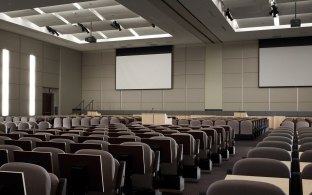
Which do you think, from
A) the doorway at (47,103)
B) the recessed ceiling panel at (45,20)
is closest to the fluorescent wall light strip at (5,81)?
the recessed ceiling panel at (45,20)

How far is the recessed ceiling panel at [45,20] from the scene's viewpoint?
16.3 metres

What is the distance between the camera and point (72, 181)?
11.5 ft

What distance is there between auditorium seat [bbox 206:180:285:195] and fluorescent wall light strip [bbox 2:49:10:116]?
17004 millimetres

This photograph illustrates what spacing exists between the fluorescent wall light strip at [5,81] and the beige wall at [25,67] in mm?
203

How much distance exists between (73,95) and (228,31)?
11.2 m

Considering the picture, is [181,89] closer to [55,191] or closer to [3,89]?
[3,89]

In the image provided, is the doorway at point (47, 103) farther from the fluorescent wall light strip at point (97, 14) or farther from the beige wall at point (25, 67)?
the fluorescent wall light strip at point (97, 14)

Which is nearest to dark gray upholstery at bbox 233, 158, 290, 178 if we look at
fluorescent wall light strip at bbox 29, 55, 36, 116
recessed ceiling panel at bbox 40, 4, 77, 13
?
recessed ceiling panel at bbox 40, 4, 77, 13

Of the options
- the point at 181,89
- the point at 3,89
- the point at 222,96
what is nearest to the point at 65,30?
the point at 3,89

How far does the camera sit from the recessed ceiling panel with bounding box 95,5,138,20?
15130mm

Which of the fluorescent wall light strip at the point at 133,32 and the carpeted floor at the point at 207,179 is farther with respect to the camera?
the fluorescent wall light strip at the point at 133,32

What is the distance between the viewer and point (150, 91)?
2166cm

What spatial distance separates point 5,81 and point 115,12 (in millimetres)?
6835

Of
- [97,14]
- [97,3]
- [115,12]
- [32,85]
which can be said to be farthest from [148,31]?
[32,85]
